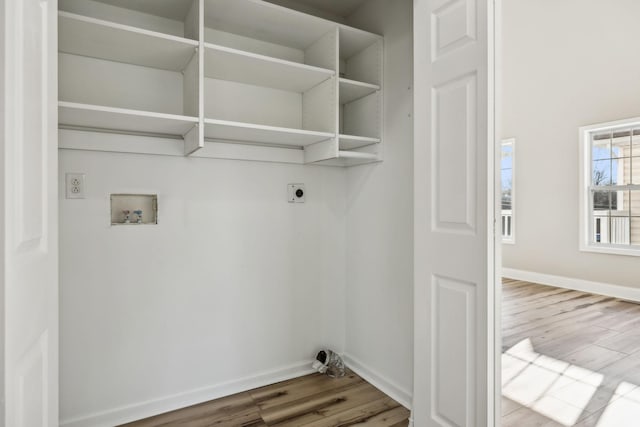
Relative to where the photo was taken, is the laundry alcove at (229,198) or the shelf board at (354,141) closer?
the laundry alcove at (229,198)

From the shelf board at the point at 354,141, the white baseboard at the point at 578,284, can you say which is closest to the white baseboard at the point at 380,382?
the shelf board at the point at 354,141

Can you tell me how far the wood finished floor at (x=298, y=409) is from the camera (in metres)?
1.99

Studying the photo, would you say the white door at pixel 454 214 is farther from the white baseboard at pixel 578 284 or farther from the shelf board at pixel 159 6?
the white baseboard at pixel 578 284

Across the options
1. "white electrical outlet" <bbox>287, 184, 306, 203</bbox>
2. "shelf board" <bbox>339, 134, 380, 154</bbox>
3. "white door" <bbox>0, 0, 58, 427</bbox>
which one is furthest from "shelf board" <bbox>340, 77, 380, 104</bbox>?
"white door" <bbox>0, 0, 58, 427</bbox>

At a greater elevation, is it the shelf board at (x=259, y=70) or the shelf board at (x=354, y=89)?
the shelf board at (x=259, y=70)

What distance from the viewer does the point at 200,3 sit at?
1728 millimetres

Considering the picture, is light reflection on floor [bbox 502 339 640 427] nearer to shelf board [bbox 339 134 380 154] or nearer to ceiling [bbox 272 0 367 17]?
shelf board [bbox 339 134 380 154]

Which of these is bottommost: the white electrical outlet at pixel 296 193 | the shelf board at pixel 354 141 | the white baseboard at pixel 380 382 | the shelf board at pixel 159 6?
the white baseboard at pixel 380 382

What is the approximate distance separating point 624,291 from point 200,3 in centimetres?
533

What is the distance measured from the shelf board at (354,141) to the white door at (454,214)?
0.53m

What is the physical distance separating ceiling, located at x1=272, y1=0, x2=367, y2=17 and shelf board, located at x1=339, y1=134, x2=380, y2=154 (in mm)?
929

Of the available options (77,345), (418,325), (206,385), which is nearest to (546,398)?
(418,325)

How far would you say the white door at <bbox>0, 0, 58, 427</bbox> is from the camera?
73cm

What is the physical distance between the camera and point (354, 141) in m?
2.32
